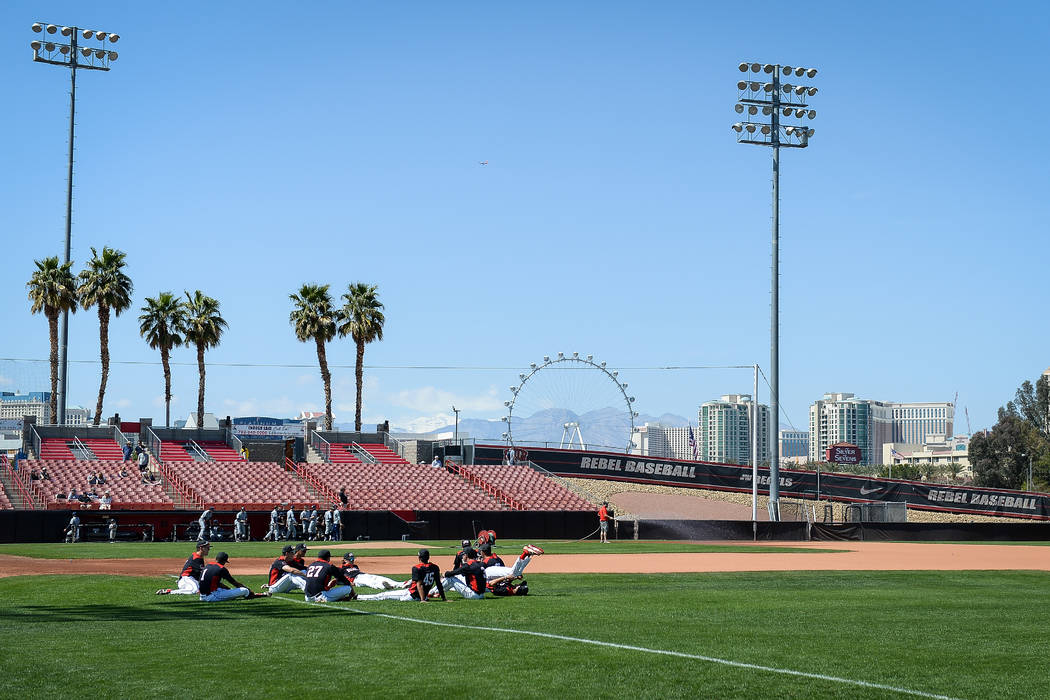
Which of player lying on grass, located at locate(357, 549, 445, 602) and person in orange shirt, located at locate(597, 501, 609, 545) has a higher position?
player lying on grass, located at locate(357, 549, 445, 602)

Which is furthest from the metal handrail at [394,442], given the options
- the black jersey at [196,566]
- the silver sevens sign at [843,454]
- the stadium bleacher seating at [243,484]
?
the black jersey at [196,566]

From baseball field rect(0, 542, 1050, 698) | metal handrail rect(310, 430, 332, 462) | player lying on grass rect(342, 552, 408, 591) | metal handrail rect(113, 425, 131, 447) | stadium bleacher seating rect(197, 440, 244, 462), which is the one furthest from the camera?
metal handrail rect(310, 430, 332, 462)

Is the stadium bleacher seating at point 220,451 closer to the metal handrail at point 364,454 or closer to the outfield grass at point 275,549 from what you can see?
the metal handrail at point 364,454

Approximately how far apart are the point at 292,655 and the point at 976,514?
71.1 meters

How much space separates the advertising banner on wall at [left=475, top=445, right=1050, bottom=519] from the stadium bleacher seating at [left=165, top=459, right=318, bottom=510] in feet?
68.0

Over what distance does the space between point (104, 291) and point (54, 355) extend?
4.51m

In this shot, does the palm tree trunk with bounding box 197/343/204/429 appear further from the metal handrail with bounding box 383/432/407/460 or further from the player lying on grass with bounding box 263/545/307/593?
the player lying on grass with bounding box 263/545/307/593

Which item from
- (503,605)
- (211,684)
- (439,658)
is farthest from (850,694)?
(503,605)

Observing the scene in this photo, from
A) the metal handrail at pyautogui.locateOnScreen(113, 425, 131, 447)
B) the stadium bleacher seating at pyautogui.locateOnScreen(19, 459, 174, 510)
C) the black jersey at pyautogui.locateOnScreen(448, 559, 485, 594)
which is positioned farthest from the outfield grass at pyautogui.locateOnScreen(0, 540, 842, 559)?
the metal handrail at pyautogui.locateOnScreen(113, 425, 131, 447)

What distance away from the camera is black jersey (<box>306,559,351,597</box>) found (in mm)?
19406

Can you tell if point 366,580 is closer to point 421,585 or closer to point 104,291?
point 421,585

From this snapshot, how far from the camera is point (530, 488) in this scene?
62250 millimetres

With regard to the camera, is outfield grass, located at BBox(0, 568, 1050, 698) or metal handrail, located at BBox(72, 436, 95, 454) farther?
metal handrail, located at BBox(72, 436, 95, 454)

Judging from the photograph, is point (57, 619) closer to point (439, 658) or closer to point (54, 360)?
point (439, 658)
